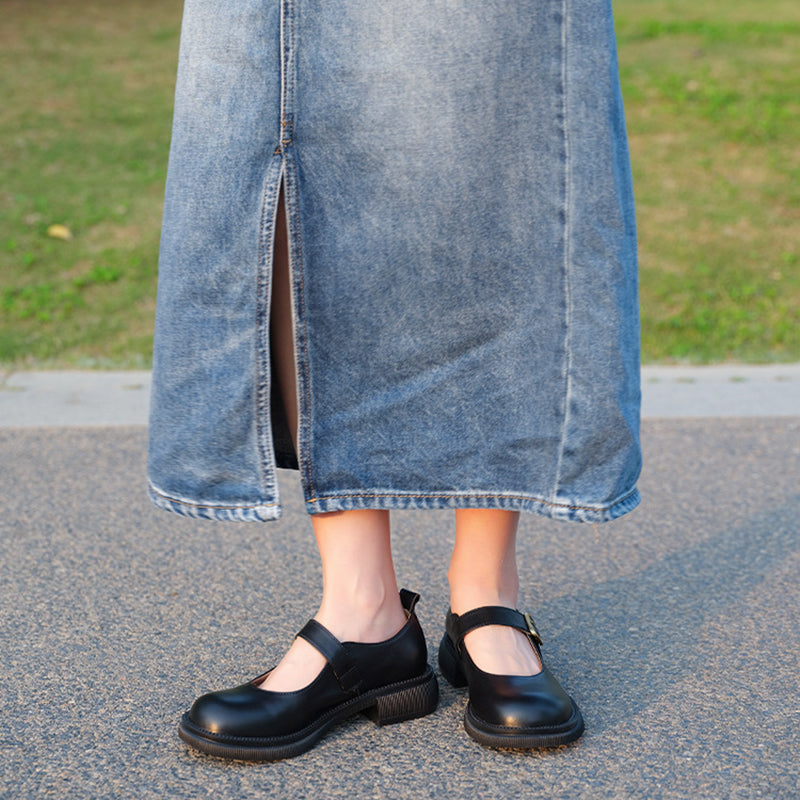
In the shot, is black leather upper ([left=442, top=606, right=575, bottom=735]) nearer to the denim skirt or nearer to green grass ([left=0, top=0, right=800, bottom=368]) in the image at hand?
the denim skirt

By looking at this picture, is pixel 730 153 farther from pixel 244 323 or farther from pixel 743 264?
pixel 244 323

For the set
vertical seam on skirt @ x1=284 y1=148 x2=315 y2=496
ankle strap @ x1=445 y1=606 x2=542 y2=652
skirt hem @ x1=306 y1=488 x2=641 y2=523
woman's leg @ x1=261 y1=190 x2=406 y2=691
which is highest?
vertical seam on skirt @ x1=284 y1=148 x2=315 y2=496

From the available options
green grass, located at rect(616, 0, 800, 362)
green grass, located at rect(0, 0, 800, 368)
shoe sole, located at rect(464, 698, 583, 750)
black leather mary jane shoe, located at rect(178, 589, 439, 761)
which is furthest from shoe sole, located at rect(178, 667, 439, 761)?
green grass, located at rect(616, 0, 800, 362)

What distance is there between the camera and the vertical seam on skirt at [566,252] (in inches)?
57.2

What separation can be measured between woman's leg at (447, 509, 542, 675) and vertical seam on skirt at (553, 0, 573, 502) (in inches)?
5.8

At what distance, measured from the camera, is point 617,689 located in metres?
1.77

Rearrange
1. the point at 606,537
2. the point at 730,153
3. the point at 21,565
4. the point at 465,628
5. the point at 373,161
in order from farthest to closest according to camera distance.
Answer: the point at 730,153
the point at 606,537
the point at 21,565
the point at 465,628
the point at 373,161

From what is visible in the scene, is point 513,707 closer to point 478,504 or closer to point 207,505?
point 478,504

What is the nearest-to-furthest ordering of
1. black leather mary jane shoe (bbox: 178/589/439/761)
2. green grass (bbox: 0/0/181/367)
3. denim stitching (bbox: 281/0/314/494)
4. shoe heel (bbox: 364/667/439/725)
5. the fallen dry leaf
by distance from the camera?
denim stitching (bbox: 281/0/314/494) < black leather mary jane shoe (bbox: 178/589/439/761) < shoe heel (bbox: 364/667/439/725) < green grass (bbox: 0/0/181/367) < the fallen dry leaf

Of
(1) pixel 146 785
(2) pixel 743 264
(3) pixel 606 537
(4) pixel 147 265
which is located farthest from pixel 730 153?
(1) pixel 146 785

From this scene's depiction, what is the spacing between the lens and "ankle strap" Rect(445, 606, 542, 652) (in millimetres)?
1626

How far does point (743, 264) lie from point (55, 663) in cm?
402

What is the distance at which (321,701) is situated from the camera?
61.4 inches

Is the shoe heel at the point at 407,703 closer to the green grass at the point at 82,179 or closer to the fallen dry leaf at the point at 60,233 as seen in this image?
the green grass at the point at 82,179
